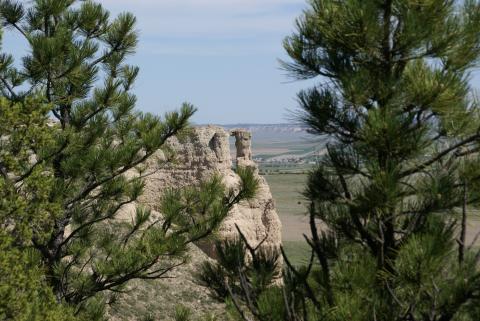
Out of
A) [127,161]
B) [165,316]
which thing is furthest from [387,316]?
[165,316]

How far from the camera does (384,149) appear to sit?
5746 mm

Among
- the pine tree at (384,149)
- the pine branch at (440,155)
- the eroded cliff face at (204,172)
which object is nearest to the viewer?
the pine tree at (384,149)

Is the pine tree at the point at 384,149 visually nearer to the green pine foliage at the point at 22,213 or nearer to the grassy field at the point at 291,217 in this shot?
the grassy field at the point at 291,217

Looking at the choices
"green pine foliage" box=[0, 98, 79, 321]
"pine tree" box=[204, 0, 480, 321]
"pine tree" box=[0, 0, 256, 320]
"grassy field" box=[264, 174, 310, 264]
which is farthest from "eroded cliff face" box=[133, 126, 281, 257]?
"pine tree" box=[204, 0, 480, 321]

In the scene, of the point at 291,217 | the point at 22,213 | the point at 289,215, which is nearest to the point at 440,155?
the point at 22,213

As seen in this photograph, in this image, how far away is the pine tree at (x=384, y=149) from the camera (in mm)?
5359

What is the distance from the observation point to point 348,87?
18.9 feet

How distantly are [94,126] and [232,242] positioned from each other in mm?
6830

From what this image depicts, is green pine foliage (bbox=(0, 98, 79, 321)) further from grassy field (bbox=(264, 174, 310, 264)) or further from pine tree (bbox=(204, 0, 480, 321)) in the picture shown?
grassy field (bbox=(264, 174, 310, 264))

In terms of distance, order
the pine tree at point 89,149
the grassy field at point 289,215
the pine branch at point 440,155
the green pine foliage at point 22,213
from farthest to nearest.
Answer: the grassy field at point 289,215, the pine tree at point 89,149, the green pine foliage at point 22,213, the pine branch at point 440,155

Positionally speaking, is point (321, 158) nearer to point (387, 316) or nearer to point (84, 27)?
point (387, 316)

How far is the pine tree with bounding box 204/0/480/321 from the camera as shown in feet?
17.6

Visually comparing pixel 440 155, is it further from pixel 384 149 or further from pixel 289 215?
pixel 289 215

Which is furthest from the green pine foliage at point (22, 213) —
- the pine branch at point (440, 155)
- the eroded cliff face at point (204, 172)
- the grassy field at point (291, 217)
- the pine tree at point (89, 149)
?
the eroded cliff face at point (204, 172)
